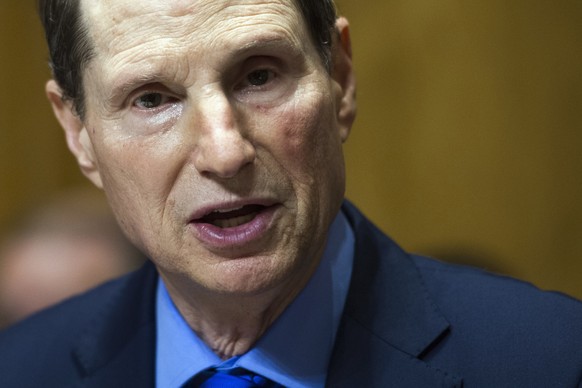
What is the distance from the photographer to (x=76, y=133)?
7.59ft

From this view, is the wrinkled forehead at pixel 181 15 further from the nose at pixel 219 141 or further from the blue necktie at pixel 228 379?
the blue necktie at pixel 228 379

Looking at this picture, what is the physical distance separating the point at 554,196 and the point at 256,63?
7.57 feet

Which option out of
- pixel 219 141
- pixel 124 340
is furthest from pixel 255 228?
pixel 124 340

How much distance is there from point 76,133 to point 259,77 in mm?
540

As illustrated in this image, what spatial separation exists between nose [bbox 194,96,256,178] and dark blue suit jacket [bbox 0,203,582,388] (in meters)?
0.48

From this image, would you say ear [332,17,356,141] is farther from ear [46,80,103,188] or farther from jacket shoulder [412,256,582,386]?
ear [46,80,103,188]

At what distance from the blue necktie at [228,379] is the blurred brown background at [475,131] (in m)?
1.90

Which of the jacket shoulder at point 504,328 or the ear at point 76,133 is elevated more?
the ear at point 76,133

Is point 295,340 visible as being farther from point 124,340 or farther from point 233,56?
point 233,56

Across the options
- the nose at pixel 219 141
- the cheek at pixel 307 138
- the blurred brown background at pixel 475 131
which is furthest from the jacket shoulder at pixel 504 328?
the blurred brown background at pixel 475 131

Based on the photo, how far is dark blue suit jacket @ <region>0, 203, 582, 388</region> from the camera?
2053 mm

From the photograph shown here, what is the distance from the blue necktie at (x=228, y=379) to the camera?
211 cm

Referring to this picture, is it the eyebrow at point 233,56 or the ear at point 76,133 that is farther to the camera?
the ear at point 76,133

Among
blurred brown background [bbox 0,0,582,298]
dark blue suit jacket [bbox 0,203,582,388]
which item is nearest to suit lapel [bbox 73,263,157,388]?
dark blue suit jacket [bbox 0,203,582,388]
